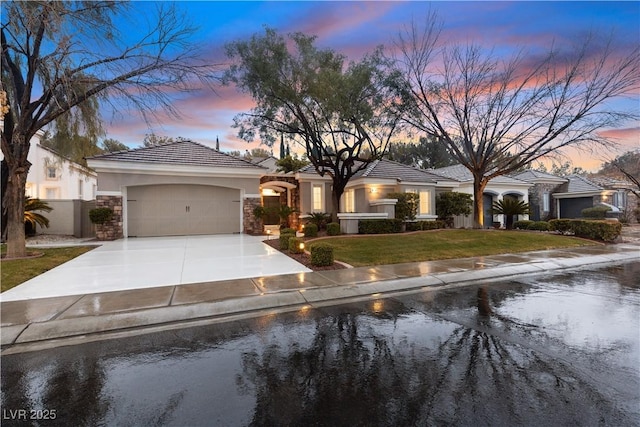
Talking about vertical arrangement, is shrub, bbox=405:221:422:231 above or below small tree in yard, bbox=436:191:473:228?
below

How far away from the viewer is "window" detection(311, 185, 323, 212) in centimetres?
1988

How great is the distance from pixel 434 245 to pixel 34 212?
19.8 m

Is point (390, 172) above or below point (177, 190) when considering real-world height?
above

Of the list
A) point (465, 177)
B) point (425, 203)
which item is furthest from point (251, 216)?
point (465, 177)

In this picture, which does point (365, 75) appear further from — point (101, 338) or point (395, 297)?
point (101, 338)

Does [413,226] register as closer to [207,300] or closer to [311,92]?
[311,92]

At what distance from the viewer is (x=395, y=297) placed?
20.9 ft

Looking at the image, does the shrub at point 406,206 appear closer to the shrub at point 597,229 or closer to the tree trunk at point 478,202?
the tree trunk at point 478,202

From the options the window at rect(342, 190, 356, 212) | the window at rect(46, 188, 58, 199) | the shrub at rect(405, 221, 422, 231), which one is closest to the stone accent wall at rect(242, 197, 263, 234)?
the window at rect(342, 190, 356, 212)

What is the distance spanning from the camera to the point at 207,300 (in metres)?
5.82

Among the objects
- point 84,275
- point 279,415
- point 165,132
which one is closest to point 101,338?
point 279,415

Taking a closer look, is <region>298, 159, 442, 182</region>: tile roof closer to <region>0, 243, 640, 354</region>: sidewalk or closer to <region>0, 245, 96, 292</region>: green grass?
<region>0, 243, 640, 354</region>: sidewalk

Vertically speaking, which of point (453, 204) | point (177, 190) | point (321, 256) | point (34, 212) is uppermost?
point (177, 190)

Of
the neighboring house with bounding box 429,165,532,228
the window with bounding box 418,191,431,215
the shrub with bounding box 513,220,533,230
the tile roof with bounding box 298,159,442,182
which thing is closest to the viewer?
the tile roof with bounding box 298,159,442,182
